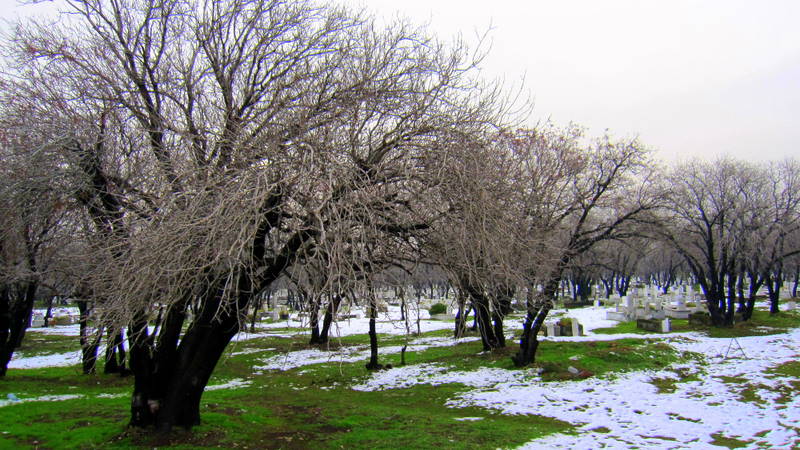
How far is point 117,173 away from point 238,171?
367 cm

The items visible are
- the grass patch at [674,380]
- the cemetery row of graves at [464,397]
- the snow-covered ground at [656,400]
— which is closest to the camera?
the cemetery row of graves at [464,397]

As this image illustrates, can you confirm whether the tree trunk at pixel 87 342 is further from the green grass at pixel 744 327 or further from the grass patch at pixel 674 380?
the green grass at pixel 744 327

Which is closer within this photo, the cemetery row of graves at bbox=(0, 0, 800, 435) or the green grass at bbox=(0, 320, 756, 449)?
the cemetery row of graves at bbox=(0, 0, 800, 435)

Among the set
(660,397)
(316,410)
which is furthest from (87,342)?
(660,397)

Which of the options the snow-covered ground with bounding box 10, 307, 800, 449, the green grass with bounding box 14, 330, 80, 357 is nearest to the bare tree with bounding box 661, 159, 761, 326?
the snow-covered ground with bounding box 10, 307, 800, 449

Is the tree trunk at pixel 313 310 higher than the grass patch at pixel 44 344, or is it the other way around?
the tree trunk at pixel 313 310

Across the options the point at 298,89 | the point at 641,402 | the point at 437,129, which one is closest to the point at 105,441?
the point at 298,89

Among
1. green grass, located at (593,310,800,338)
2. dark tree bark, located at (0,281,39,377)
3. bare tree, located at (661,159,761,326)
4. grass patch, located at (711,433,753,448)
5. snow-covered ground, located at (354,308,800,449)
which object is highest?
bare tree, located at (661,159,761,326)

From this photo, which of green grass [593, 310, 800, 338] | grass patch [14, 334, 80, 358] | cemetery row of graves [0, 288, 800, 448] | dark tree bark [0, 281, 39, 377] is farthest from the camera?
grass patch [14, 334, 80, 358]

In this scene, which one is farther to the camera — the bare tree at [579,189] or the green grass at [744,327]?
the green grass at [744,327]

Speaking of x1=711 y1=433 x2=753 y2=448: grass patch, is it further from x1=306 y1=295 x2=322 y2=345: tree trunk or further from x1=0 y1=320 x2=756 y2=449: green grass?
x1=306 y1=295 x2=322 y2=345: tree trunk

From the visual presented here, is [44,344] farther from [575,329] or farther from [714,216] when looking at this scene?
[714,216]

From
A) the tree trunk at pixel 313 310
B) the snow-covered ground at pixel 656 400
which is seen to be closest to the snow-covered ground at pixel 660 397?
the snow-covered ground at pixel 656 400

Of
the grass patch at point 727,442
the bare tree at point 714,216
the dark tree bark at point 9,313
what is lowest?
the grass patch at point 727,442
